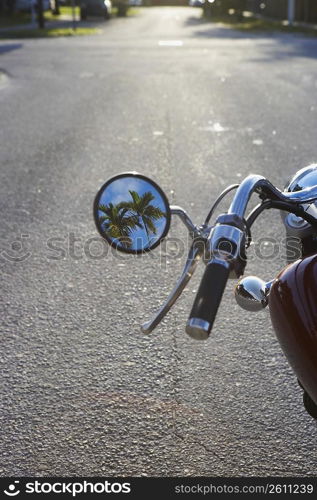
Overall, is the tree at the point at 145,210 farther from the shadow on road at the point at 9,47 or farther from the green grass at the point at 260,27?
the green grass at the point at 260,27

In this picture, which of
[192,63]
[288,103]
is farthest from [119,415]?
[192,63]

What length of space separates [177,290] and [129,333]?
7.36 ft

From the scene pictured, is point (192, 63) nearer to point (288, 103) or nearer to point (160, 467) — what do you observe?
point (288, 103)

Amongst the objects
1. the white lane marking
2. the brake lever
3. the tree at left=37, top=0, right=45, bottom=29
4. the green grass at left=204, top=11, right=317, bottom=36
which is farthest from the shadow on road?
the brake lever

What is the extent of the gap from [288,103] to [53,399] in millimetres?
9702

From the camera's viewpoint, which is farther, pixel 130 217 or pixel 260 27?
pixel 260 27

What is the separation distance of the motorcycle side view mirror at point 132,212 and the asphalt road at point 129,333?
124cm

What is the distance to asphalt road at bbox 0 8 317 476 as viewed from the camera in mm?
2846

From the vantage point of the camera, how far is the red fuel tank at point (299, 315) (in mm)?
1670

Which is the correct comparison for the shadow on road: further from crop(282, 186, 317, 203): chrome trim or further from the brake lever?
the brake lever

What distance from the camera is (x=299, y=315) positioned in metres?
1.68

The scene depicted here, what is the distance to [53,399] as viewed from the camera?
3215mm

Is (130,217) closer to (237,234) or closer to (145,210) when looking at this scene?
(145,210)

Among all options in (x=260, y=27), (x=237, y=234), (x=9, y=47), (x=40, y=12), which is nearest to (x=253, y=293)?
(x=237, y=234)
